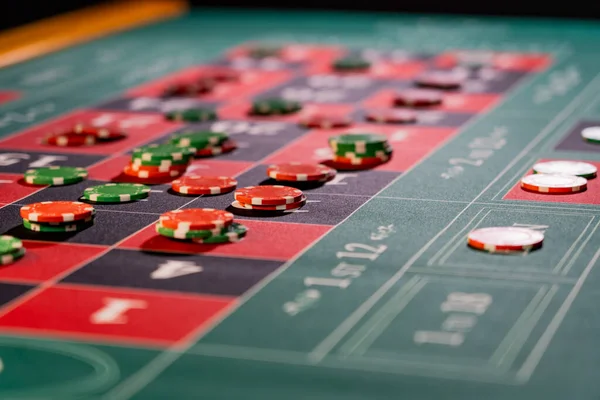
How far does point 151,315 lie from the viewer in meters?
5.50

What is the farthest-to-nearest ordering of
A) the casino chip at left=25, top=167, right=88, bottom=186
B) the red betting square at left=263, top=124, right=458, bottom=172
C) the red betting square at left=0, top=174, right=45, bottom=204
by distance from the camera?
the red betting square at left=263, top=124, right=458, bottom=172
the casino chip at left=25, top=167, right=88, bottom=186
the red betting square at left=0, top=174, right=45, bottom=204

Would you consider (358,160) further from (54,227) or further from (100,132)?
(54,227)

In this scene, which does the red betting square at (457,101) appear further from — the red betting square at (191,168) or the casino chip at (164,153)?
the casino chip at (164,153)

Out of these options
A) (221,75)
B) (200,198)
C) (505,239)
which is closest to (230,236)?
(200,198)

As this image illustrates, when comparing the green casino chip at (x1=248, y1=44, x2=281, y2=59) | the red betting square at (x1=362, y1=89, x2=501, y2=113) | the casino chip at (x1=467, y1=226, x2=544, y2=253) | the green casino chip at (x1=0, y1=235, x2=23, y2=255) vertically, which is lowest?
the red betting square at (x1=362, y1=89, x2=501, y2=113)

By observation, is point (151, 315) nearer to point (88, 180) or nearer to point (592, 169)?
point (88, 180)

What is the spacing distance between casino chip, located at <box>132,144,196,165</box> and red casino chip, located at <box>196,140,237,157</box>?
415 mm

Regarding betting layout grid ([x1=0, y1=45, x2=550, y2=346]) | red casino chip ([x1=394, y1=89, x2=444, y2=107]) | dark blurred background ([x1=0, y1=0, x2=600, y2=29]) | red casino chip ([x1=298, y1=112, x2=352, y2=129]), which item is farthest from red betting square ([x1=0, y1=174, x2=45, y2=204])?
dark blurred background ([x1=0, y1=0, x2=600, y2=29])

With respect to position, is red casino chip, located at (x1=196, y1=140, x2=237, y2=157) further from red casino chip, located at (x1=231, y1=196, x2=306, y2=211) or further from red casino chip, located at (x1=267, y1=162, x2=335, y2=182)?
red casino chip, located at (x1=231, y1=196, x2=306, y2=211)

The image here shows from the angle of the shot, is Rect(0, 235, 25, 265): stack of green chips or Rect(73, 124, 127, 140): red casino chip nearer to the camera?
Rect(0, 235, 25, 265): stack of green chips

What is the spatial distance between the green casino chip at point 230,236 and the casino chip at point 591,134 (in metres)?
3.62

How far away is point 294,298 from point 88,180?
9.92 feet

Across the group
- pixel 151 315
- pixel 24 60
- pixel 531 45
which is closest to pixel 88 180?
pixel 151 315

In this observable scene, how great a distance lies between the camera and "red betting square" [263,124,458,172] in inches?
349
